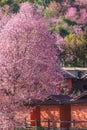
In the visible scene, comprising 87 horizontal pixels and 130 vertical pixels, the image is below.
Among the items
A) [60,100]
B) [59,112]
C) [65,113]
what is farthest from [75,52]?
[60,100]

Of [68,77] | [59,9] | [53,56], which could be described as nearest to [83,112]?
[53,56]

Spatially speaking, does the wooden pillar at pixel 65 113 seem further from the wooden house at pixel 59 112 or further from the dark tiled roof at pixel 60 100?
the dark tiled roof at pixel 60 100

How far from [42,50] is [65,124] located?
17.9 feet

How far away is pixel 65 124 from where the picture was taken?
99.3ft

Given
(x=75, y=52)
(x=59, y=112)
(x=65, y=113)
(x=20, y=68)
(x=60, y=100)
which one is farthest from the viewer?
(x=75, y=52)

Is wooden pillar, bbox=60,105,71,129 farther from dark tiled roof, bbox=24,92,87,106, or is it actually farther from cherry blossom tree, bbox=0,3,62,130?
cherry blossom tree, bbox=0,3,62,130

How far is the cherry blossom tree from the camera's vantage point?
2595 centimetres

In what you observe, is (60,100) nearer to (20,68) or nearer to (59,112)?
(59,112)

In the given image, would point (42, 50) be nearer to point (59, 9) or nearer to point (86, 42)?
point (86, 42)

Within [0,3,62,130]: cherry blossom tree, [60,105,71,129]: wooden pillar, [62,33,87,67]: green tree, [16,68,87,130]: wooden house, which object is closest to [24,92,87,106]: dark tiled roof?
[16,68,87,130]: wooden house

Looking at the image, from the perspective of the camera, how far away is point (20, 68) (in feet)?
85.3

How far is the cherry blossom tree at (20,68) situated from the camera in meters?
26.0

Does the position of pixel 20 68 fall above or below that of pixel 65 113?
above

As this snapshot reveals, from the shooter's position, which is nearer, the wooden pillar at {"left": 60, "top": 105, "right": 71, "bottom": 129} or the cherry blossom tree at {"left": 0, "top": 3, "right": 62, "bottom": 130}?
the cherry blossom tree at {"left": 0, "top": 3, "right": 62, "bottom": 130}
